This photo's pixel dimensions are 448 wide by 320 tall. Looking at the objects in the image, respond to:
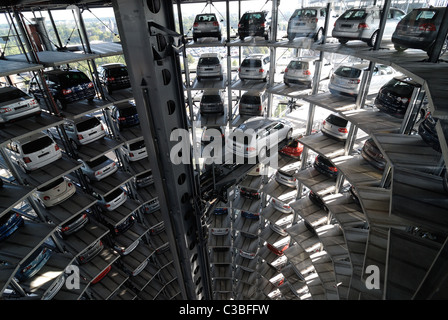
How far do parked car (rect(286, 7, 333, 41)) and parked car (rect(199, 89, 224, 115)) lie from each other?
13.6 ft

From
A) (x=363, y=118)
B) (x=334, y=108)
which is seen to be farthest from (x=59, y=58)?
(x=363, y=118)

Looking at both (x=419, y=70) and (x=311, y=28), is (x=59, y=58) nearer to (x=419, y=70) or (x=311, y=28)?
(x=311, y=28)

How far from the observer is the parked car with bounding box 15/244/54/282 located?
812 centimetres

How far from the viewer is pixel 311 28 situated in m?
9.70

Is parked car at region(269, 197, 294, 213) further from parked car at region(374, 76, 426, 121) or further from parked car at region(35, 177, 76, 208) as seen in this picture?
parked car at region(35, 177, 76, 208)

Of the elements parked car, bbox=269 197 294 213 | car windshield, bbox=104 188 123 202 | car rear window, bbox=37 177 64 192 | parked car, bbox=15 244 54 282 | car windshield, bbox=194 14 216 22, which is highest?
car windshield, bbox=194 14 216 22

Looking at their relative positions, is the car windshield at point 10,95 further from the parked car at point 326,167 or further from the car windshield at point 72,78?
the parked car at point 326,167

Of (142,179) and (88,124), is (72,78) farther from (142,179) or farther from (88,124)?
(142,179)

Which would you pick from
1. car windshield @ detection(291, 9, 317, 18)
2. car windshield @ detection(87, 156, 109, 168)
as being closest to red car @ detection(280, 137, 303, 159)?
car windshield @ detection(291, 9, 317, 18)

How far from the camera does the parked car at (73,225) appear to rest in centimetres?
972

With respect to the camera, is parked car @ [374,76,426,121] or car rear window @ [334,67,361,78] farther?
car rear window @ [334,67,361,78]

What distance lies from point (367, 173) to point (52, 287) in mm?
10573

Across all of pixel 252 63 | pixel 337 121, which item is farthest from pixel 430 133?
pixel 252 63

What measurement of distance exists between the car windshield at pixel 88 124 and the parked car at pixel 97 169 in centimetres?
141
